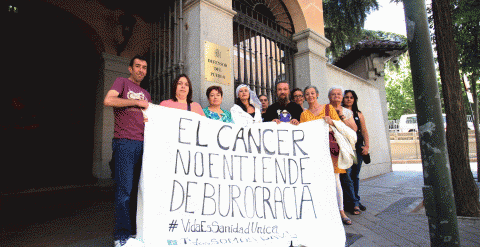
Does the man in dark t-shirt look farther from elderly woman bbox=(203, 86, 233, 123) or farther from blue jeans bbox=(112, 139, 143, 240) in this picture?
elderly woman bbox=(203, 86, 233, 123)

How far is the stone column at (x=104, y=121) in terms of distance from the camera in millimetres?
6152

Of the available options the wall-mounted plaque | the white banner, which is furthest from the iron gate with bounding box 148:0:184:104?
the white banner

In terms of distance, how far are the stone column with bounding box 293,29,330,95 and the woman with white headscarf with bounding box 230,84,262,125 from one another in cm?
317

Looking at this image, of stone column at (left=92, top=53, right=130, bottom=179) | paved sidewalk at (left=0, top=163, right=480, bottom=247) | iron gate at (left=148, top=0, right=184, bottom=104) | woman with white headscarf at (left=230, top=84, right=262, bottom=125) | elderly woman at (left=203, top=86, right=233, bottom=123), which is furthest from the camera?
stone column at (left=92, top=53, right=130, bottom=179)

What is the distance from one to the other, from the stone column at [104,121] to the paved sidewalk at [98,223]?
787 millimetres

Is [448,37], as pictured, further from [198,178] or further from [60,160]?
[60,160]

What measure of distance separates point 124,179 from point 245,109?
1856mm

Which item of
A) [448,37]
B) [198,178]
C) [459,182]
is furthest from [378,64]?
[198,178]

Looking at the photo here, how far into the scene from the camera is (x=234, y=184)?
112 inches

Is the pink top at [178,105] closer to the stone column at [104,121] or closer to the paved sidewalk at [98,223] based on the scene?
the paved sidewalk at [98,223]

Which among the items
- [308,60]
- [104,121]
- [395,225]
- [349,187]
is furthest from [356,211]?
[104,121]

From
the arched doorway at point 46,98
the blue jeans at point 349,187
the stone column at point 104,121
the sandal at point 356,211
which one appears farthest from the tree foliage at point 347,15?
the arched doorway at point 46,98

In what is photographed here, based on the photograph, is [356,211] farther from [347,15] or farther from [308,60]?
[347,15]

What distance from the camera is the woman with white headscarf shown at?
3.45 metres
